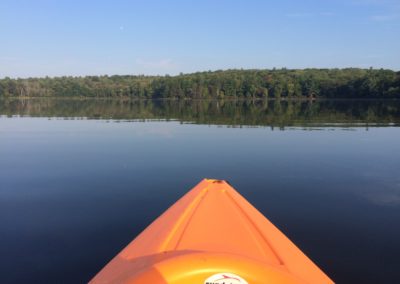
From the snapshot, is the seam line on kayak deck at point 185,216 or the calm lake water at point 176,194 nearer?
the seam line on kayak deck at point 185,216

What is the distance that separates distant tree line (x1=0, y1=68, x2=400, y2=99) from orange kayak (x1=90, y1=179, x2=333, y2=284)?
9306cm

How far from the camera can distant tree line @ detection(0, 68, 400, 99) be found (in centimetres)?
9688

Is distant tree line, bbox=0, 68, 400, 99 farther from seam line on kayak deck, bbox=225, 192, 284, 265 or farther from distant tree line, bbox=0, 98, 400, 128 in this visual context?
seam line on kayak deck, bbox=225, 192, 284, 265

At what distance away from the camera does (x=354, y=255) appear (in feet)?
18.5

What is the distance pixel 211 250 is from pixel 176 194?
501 cm

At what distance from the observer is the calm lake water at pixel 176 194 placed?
5610 millimetres

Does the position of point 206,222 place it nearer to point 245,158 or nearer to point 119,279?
point 119,279

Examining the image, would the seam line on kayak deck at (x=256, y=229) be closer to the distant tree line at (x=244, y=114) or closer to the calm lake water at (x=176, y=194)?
the calm lake water at (x=176, y=194)

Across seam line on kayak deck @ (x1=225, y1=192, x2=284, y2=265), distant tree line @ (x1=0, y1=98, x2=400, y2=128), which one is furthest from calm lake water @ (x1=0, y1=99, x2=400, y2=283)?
distant tree line @ (x1=0, y1=98, x2=400, y2=128)

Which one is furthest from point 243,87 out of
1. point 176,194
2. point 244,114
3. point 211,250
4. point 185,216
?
point 211,250

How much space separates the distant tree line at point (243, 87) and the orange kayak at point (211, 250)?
9306 cm

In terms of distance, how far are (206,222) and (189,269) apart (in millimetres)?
2204

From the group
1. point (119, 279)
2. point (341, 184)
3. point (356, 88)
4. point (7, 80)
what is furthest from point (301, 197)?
point (7, 80)

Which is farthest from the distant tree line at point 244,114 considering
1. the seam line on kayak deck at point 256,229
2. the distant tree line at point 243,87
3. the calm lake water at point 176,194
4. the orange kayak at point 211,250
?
the distant tree line at point 243,87
